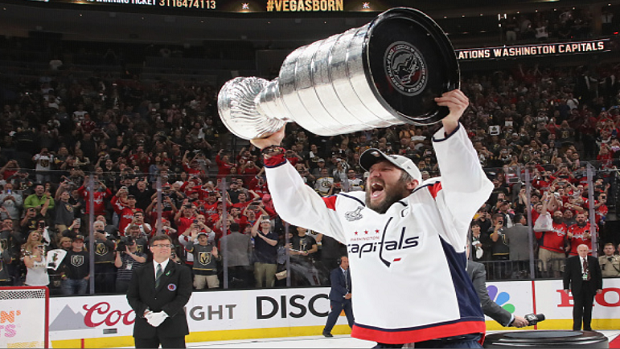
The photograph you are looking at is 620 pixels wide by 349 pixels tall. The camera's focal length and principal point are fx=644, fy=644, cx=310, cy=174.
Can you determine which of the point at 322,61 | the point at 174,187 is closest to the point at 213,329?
the point at 174,187

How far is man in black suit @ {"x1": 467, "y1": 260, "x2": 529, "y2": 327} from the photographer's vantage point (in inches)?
164

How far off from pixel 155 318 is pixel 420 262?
359 cm

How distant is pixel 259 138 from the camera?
292cm

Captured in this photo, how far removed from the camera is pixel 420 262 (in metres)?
2.58

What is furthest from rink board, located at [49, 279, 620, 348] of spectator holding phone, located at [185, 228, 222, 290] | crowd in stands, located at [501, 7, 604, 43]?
crowd in stands, located at [501, 7, 604, 43]

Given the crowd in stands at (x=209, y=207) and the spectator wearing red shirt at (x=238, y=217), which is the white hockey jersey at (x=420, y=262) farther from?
the spectator wearing red shirt at (x=238, y=217)

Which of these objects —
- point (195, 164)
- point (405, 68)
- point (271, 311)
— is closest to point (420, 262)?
point (405, 68)

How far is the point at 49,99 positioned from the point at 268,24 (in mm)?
7568

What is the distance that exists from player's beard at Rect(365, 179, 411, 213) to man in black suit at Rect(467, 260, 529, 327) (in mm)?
1802

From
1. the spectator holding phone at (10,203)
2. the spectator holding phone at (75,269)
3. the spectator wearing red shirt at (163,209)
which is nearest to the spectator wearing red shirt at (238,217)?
the spectator wearing red shirt at (163,209)

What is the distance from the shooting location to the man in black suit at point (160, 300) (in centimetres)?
563

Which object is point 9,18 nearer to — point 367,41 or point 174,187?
Answer: point 174,187

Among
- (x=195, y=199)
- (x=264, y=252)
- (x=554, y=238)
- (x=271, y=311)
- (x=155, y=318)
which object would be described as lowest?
(x=271, y=311)

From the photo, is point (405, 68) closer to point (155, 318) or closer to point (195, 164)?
point (155, 318)
